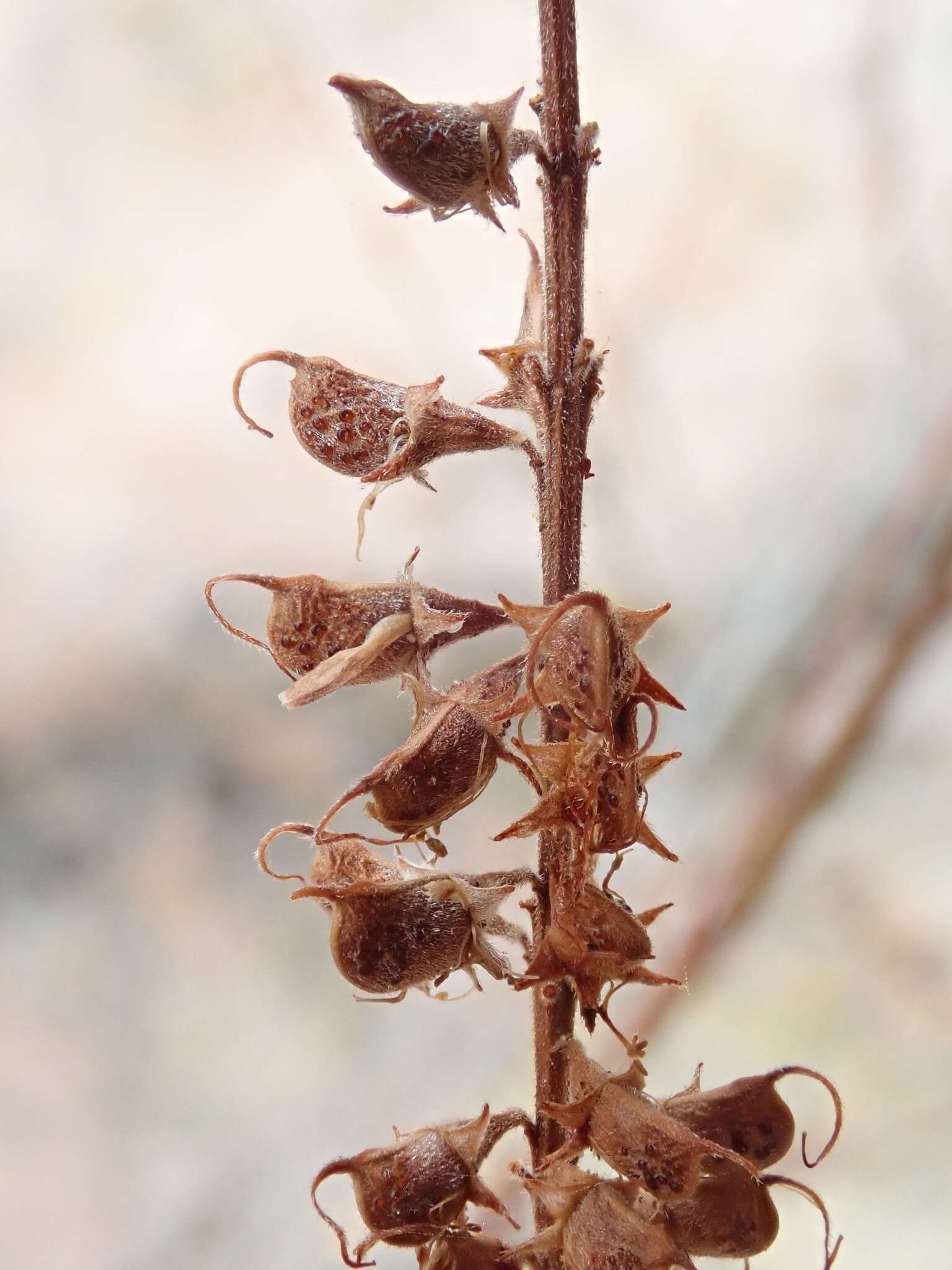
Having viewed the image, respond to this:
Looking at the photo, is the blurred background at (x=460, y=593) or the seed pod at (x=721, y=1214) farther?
Result: the blurred background at (x=460, y=593)

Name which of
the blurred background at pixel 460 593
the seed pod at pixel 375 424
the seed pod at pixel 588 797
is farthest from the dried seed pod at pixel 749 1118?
the blurred background at pixel 460 593

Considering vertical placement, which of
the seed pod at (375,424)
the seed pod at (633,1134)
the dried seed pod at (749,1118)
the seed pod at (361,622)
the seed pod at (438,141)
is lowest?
the dried seed pod at (749,1118)

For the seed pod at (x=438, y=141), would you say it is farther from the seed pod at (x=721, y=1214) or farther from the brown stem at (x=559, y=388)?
the seed pod at (x=721, y=1214)

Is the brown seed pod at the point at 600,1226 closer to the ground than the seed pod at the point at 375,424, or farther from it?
closer to the ground

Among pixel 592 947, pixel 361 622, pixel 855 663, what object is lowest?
pixel 855 663

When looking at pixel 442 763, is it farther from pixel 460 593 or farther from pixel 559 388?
pixel 460 593

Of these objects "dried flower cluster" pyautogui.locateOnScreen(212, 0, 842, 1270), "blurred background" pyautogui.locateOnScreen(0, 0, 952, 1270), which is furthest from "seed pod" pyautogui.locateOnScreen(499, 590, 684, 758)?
"blurred background" pyautogui.locateOnScreen(0, 0, 952, 1270)

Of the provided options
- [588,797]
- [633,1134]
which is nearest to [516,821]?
[588,797]
